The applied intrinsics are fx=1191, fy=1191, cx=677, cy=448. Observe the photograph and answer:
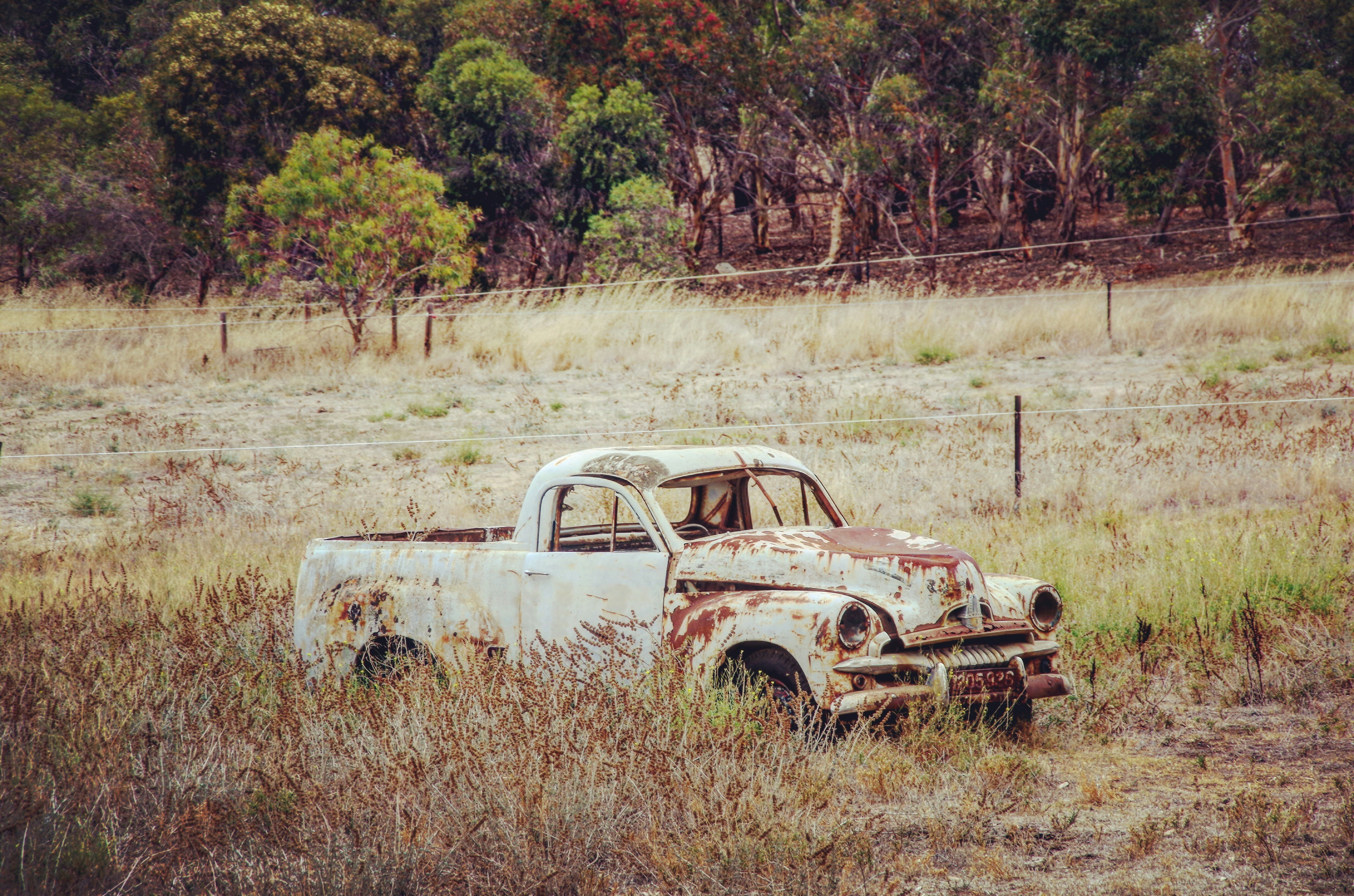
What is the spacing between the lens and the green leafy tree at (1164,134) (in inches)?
1039

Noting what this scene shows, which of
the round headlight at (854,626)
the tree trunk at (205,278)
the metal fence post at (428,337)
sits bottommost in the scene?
the round headlight at (854,626)

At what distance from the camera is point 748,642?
17.7 feet

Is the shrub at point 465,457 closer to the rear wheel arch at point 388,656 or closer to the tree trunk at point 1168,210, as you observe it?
the rear wheel arch at point 388,656

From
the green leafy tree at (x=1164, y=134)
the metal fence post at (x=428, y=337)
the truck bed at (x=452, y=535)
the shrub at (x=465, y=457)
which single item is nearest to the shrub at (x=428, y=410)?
the shrub at (x=465, y=457)

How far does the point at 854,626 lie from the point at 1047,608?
58.1 inches

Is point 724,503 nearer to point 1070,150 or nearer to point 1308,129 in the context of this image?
point 1308,129

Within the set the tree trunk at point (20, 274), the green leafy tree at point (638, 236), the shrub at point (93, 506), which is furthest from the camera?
the tree trunk at point (20, 274)

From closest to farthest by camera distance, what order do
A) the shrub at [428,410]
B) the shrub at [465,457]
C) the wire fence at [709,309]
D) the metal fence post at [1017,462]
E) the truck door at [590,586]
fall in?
the truck door at [590,586] → the metal fence post at [1017,462] → the shrub at [465,457] → the shrub at [428,410] → the wire fence at [709,309]

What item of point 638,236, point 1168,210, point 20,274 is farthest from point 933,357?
point 20,274

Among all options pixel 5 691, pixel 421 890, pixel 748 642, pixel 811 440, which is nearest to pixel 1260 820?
pixel 748 642

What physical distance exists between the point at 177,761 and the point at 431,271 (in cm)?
1663

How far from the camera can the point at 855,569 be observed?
18.2 ft

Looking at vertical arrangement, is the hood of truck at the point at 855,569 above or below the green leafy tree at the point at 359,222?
below

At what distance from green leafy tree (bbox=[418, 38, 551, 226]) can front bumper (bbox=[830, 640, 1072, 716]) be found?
2367cm
